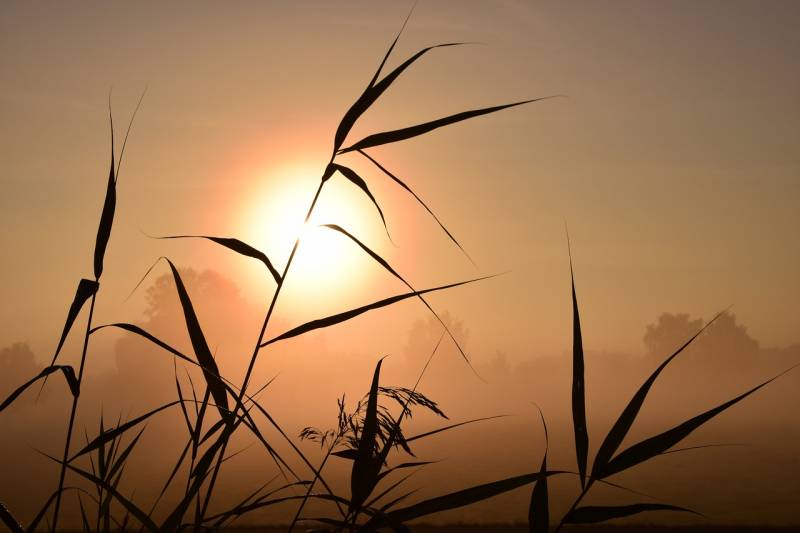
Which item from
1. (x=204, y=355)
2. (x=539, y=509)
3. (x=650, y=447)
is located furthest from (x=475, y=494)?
(x=204, y=355)

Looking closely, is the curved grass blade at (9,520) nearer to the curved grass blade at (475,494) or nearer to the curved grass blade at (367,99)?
the curved grass blade at (475,494)

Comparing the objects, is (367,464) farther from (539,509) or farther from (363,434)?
(539,509)

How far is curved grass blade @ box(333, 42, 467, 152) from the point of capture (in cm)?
211

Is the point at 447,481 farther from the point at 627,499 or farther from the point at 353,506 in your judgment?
the point at 353,506

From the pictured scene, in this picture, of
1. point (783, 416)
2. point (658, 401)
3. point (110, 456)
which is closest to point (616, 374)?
point (658, 401)

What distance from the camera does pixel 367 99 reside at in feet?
6.91

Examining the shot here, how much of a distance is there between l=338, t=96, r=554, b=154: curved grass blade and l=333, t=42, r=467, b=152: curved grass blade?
6 cm

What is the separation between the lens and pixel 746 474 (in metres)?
47.6

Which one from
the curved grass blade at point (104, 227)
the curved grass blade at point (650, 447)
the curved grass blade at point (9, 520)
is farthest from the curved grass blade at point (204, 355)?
the curved grass blade at point (650, 447)

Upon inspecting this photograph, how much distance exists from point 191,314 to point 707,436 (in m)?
80.1

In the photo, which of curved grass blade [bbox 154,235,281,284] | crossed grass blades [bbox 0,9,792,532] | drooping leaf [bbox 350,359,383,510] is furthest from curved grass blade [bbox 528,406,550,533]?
curved grass blade [bbox 154,235,281,284]

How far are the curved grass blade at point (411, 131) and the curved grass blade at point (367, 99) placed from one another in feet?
0.20

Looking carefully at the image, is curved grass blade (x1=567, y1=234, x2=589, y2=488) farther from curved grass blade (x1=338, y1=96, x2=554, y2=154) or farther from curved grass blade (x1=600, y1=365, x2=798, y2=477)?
curved grass blade (x1=338, y1=96, x2=554, y2=154)

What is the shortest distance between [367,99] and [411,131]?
0.58 feet
